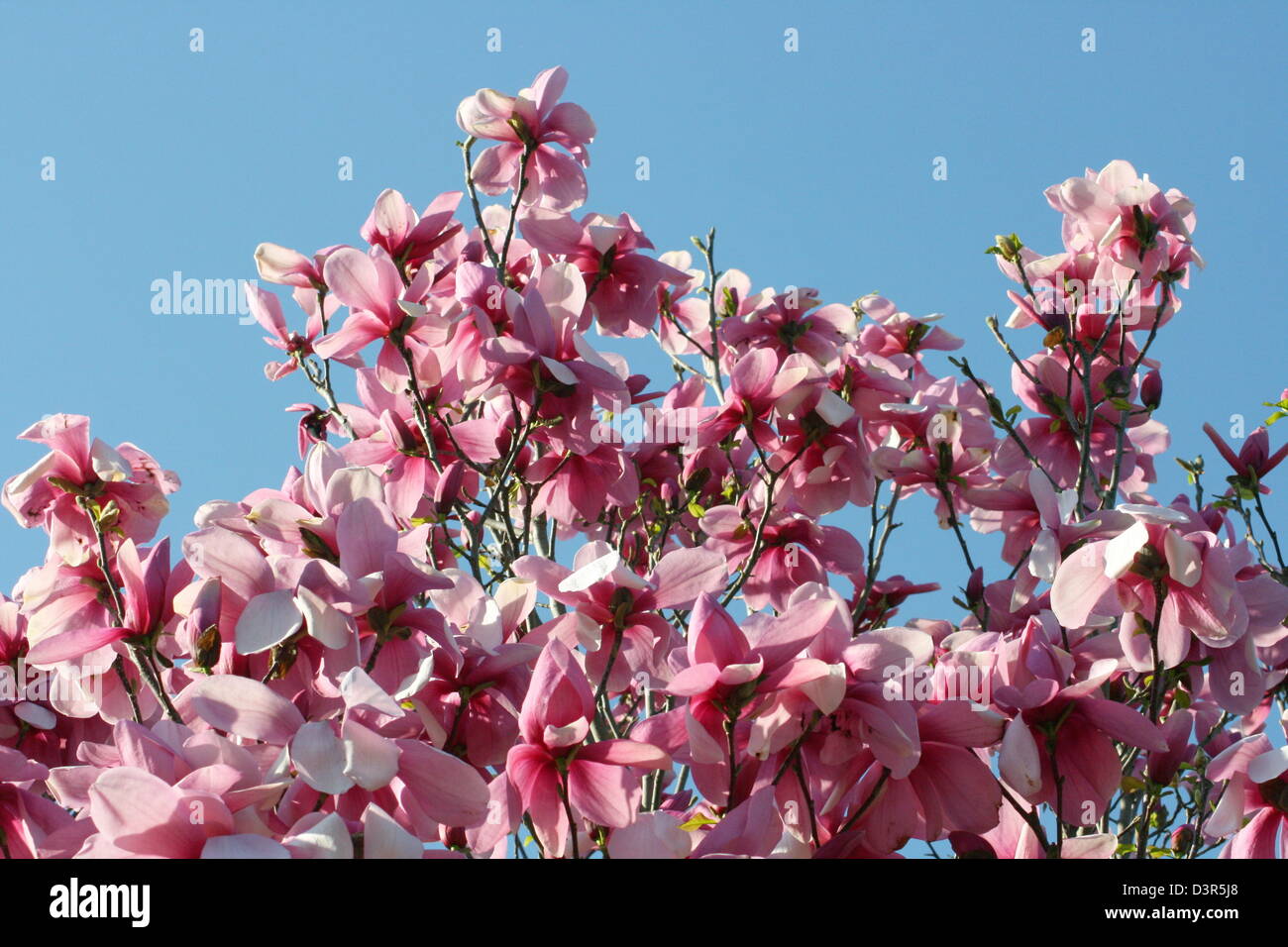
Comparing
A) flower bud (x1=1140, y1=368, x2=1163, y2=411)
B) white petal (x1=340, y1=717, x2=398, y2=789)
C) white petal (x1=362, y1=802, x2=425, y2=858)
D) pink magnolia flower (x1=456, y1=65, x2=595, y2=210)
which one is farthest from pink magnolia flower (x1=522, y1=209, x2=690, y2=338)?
white petal (x1=362, y1=802, x2=425, y2=858)

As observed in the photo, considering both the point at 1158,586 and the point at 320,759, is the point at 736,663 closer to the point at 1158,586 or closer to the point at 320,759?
the point at 320,759

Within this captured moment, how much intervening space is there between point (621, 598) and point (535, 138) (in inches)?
63.5

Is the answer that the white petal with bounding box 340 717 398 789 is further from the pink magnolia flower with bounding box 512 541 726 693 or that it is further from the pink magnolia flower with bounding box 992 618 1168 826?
the pink magnolia flower with bounding box 992 618 1168 826

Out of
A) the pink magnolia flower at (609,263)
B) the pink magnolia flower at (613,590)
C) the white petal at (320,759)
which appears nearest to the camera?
the white petal at (320,759)

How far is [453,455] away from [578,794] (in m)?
1.41

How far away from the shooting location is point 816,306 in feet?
10.2

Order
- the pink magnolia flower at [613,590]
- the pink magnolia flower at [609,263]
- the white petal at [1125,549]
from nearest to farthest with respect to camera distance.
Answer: the white petal at [1125,549]
the pink magnolia flower at [613,590]
the pink magnolia flower at [609,263]

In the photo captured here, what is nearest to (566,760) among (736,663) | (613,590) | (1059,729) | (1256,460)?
(736,663)

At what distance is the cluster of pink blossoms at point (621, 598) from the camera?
4.25 ft

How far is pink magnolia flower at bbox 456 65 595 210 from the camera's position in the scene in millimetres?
2865

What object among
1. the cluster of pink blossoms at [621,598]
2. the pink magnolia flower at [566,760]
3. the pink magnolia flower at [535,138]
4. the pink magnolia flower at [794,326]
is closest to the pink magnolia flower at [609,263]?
the cluster of pink blossoms at [621,598]
